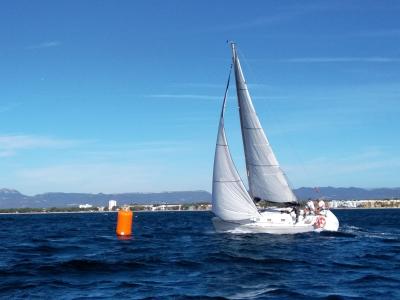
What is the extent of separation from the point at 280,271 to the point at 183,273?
4.43m

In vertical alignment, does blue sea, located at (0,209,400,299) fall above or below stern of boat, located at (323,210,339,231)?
below

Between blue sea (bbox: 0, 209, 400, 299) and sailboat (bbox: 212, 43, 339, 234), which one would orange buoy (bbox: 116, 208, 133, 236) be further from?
sailboat (bbox: 212, 43, 339, 234)

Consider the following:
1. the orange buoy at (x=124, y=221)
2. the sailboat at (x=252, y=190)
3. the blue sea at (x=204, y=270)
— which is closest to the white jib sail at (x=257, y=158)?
the sailboat at (x=252, y=190)

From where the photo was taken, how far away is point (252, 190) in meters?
46.2

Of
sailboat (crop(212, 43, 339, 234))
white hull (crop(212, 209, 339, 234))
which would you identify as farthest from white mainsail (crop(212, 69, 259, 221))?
white hull (crop(212, 209, 339, 234))

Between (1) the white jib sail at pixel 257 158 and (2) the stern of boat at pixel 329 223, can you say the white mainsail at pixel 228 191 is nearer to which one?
A: (1) the white jib sail at pixel 257 158

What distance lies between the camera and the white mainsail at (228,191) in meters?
42.4

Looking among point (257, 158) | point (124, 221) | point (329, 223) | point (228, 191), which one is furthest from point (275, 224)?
point (124, 221)

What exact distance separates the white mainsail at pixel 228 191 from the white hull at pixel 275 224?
0.73m

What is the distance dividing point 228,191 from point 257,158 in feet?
15.1

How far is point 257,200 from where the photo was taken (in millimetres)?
46250

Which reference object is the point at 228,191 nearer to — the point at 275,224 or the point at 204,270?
the point at 275,224

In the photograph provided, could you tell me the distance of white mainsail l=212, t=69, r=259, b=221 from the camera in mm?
42438

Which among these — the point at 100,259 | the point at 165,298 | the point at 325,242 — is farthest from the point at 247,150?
the point at 165,298
